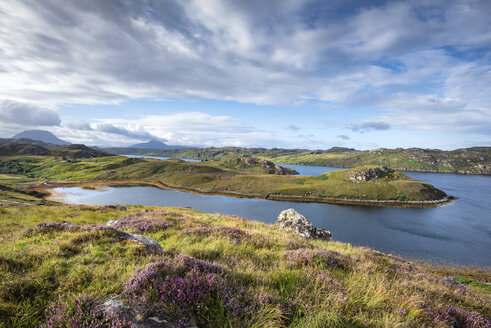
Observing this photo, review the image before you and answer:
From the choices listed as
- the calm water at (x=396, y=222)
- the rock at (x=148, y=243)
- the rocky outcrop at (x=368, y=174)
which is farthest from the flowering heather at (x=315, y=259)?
the rocky outcrop at (x=368, y=174)

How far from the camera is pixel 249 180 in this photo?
124 meters

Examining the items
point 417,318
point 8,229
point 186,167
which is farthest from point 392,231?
point 186,167

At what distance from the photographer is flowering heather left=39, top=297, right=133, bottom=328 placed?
294cm

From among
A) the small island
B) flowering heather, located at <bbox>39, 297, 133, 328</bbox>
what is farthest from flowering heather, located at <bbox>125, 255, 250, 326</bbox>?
the small island

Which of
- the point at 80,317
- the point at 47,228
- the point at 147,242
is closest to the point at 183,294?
the point at 80,317

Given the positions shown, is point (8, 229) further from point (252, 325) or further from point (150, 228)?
point (252, 325)

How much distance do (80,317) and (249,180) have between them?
120896 mm

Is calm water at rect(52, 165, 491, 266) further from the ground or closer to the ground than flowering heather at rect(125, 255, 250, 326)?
closer to the ground

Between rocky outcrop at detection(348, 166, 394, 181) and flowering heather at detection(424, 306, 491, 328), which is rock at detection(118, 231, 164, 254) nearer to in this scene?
flowering heather at detection(424, 306, 491, 328)

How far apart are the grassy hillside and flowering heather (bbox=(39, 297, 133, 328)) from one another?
100 meters

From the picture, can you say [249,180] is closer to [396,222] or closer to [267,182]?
[267,182]

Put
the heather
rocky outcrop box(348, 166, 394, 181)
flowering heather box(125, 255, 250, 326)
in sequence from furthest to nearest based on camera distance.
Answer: rocky outcrop box(348, 166, 394, 181), flowering heather box(125, 255, 250, 326), the heather

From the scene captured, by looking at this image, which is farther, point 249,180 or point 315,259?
point 249,180

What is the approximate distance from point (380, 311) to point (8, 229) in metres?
18.5
